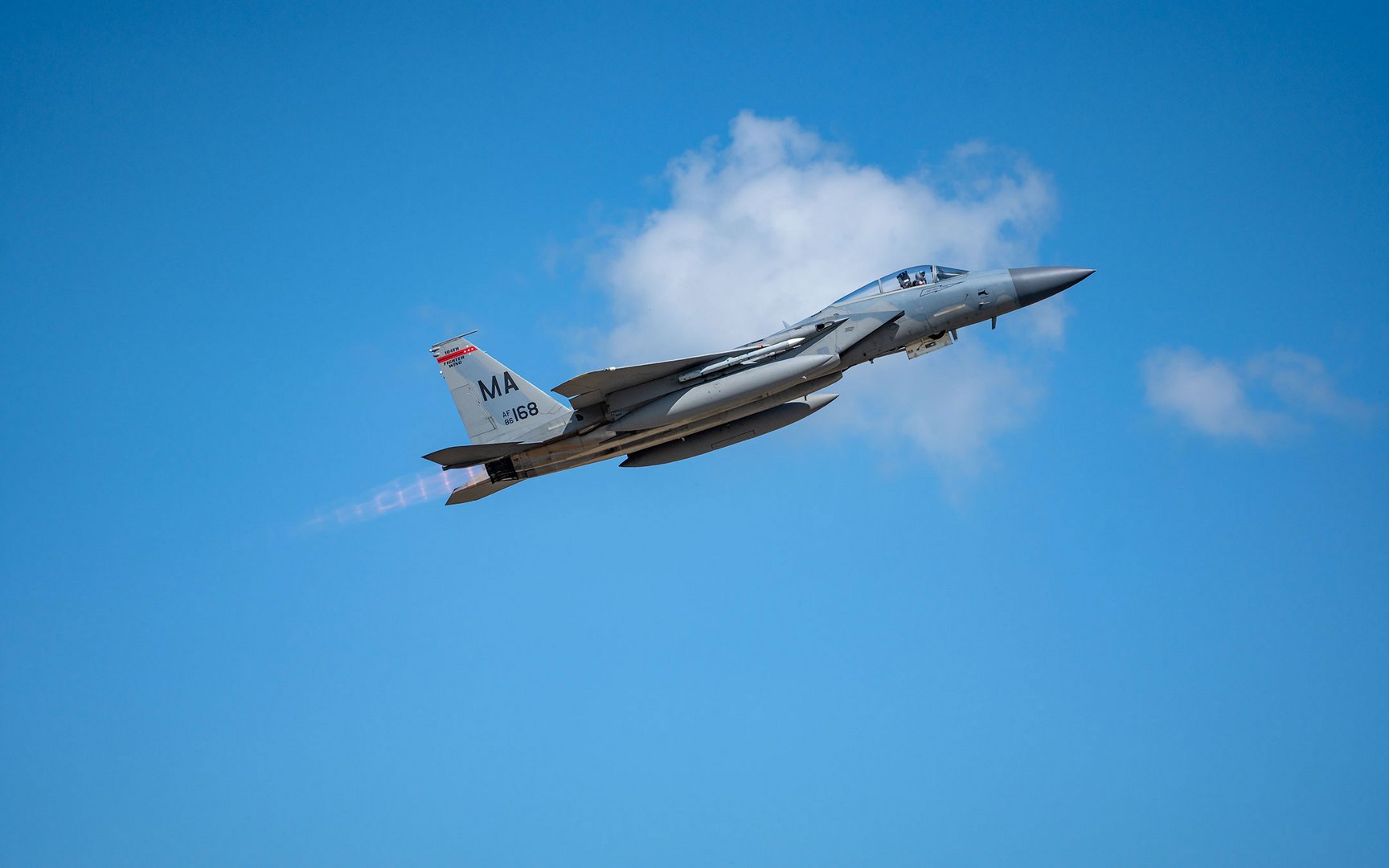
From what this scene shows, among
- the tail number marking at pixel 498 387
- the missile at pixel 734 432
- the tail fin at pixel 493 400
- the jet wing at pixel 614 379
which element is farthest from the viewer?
the missile at pixel 734 432

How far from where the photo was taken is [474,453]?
22984 mm

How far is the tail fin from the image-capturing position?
23438mm

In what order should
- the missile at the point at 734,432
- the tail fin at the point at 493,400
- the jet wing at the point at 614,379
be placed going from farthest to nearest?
the missile at the point at 734,432
the tail fin at the point at 493,400
the jet wing at the point at 614,379

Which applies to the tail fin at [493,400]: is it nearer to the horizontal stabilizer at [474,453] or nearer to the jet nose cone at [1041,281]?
the horizontal stabilizer at [474,453]

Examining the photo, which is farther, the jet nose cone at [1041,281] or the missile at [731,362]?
the jet nose cone at [1041,281]

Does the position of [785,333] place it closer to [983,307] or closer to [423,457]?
[983,307]

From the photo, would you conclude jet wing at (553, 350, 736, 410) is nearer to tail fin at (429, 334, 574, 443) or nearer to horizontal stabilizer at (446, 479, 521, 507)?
tail fin at (429, 334, 574, 443)

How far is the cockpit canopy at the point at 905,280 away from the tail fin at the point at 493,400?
7054mm

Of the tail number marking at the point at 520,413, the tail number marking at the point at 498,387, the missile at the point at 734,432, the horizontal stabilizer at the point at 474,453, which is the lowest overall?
the missile at the point at 734,432

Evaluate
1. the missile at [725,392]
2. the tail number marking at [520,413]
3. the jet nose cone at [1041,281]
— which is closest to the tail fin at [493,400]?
the tail number marking at [520,413]

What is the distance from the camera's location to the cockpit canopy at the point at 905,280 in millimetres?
24078

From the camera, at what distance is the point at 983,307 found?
24031 mm

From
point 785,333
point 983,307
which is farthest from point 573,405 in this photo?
point 983,307

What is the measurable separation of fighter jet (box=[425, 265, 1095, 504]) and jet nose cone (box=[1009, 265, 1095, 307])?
3 centimetres
